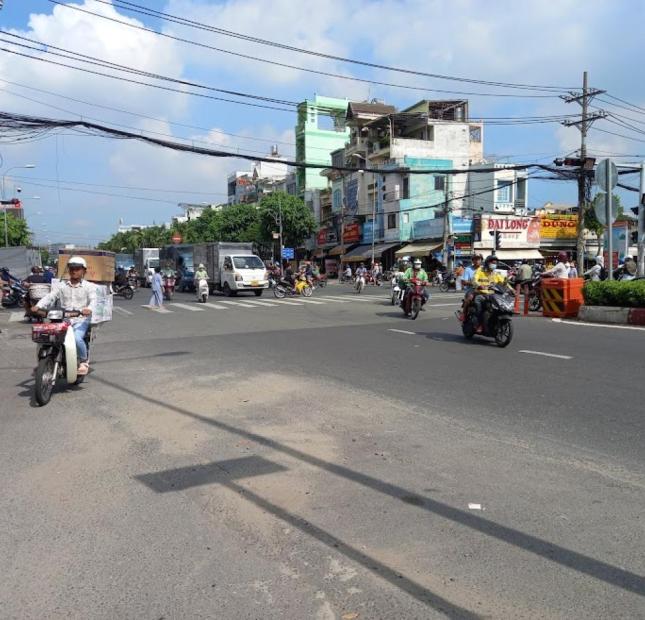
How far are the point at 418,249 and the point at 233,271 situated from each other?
2248cm

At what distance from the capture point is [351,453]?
509 cm

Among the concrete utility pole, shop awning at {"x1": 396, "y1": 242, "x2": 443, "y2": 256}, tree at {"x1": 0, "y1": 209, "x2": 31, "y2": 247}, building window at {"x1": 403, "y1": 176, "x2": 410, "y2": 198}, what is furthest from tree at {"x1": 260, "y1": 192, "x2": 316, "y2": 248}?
the concrete utility pole

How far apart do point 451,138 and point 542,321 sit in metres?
43.8

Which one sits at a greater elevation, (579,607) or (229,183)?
(229,183)

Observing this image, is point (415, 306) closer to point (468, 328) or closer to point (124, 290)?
point (468, 328)

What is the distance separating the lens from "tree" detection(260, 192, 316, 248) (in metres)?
60.9

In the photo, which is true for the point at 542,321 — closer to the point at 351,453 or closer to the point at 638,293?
the point at 638,293

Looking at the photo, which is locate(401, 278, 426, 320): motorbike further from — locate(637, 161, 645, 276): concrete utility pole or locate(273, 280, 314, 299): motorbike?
locate(273, 280, 314, 299): motorbike

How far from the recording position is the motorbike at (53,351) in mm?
6968

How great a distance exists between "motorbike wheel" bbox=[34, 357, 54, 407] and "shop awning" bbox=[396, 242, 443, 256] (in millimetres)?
40530

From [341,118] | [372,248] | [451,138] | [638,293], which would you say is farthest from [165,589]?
[341,118]

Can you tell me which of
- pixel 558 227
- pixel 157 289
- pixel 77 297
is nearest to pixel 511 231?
pixel 558 227

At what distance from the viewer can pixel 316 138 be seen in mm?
75062

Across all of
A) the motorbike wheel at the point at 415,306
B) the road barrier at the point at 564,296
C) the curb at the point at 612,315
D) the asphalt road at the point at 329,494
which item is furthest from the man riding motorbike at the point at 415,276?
the asphalt road at the point at 329,494
